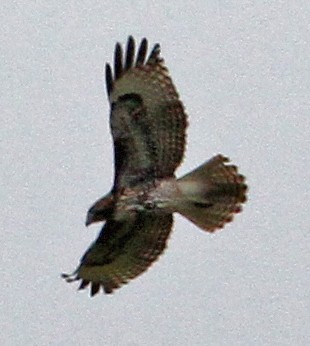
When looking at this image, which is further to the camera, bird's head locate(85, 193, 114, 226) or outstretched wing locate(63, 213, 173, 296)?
outstretched wing locate(63, 213, 173, 296)

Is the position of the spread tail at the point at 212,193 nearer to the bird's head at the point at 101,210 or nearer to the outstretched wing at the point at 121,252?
the outstretched wing at the point at 121,252

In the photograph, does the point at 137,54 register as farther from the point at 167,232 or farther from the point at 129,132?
the point at 167,232

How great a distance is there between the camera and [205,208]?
41.0 feet

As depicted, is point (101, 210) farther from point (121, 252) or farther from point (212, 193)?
point (212, 193)

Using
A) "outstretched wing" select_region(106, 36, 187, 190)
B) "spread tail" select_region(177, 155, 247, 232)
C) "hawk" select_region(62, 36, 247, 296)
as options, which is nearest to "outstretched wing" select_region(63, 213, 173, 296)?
"hawk" select_region(62, 36, 247, 296)

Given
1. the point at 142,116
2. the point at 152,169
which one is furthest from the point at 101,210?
the point at 142,116

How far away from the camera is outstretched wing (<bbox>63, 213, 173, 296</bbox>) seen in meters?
12.5

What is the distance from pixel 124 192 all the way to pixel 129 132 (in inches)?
18.6

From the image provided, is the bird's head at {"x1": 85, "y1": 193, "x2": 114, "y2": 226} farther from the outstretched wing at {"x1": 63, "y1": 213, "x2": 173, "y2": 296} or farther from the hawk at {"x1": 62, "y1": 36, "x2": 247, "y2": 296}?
the outstretched wing at {"x1": 63, "y1": 213, "x2": 173, "y2": 296}

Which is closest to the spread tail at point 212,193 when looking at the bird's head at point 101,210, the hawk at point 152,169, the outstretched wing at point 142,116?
the hawk at point 152,169

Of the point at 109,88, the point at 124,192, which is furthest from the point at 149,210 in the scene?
the point at 109,88

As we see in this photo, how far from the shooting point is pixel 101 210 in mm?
12297

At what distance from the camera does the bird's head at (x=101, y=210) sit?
1229cm

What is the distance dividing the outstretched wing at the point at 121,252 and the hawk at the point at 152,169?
11 millimetres
